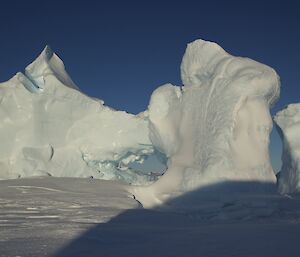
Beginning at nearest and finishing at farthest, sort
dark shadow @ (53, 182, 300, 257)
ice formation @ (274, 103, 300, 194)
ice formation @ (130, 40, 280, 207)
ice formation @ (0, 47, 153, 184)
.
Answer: dark shadow @ (53, 182, 300, 257) → ice formation @ (130, 40, 280, 207) → ice formation @ (274, 103, 300, 194) → ice formation @ (0, 47, 153, 184)

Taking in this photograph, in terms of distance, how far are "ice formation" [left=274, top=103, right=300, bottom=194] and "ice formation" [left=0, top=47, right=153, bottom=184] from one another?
5407 millimetres

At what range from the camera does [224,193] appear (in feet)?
36.8

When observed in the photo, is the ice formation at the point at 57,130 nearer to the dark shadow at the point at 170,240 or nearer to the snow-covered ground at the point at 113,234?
the snow-covered ground at the point at 113,234

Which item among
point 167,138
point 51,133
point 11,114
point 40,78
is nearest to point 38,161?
point 51,133

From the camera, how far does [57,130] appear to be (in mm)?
16312

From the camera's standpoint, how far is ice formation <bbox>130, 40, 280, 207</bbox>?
37.8 feet

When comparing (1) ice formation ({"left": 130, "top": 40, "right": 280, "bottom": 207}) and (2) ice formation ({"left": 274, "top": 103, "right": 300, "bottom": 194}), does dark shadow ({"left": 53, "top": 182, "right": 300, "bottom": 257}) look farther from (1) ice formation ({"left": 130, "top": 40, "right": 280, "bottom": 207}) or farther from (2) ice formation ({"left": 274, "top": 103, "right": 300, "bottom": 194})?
(2) ice formation ({"left": 274, "top": 103, "right": 300, "bottom": 194})

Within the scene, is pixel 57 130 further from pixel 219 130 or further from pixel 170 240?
pixel 170 240

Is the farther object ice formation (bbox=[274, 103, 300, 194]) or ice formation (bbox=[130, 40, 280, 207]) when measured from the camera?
ice formation (bbox=[274, 103, 300, 194])

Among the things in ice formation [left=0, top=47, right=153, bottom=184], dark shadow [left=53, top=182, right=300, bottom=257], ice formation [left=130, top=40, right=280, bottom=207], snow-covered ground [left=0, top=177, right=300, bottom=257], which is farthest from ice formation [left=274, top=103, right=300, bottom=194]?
dark shadow [left=53, top=182, right=300, bottom=257]

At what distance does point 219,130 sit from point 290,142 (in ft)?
15.6

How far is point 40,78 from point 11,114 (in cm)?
196

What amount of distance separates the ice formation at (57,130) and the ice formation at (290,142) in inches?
213

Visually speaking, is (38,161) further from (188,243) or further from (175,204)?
(188,243)
